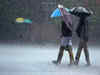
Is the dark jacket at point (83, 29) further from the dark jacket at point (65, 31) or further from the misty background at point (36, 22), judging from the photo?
the misty background at point (36, 22)

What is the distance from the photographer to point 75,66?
10.2m

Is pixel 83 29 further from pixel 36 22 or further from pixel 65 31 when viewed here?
pixel 36 22

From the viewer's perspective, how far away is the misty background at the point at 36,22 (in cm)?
1716

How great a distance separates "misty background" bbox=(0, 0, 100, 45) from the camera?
17156 mm

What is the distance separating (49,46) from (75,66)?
584 centimetres

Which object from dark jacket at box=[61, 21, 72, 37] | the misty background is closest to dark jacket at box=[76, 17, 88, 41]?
dark jacket at box=[61, 21, 72, 37]

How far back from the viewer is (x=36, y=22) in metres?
18.1

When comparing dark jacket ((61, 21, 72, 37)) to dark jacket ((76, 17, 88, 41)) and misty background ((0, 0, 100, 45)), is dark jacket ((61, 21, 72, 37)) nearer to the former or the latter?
dark jacket ((76, 17, 88, 41))

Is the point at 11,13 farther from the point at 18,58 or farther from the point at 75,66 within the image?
the point at 75,66

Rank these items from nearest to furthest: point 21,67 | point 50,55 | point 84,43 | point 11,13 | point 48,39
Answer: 1. point 21,67
2. point 84,43
3. point 50,55
4. point 48,39
5. point 11,13

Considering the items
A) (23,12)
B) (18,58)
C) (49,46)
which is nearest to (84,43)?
(18,58)

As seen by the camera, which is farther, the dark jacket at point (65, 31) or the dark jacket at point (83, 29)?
the dark jacket at point (83, 29)

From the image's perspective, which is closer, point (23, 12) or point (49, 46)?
point (49, 46)

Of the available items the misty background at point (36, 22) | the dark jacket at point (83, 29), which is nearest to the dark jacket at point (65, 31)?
the dark jacket at point (83, 29)
